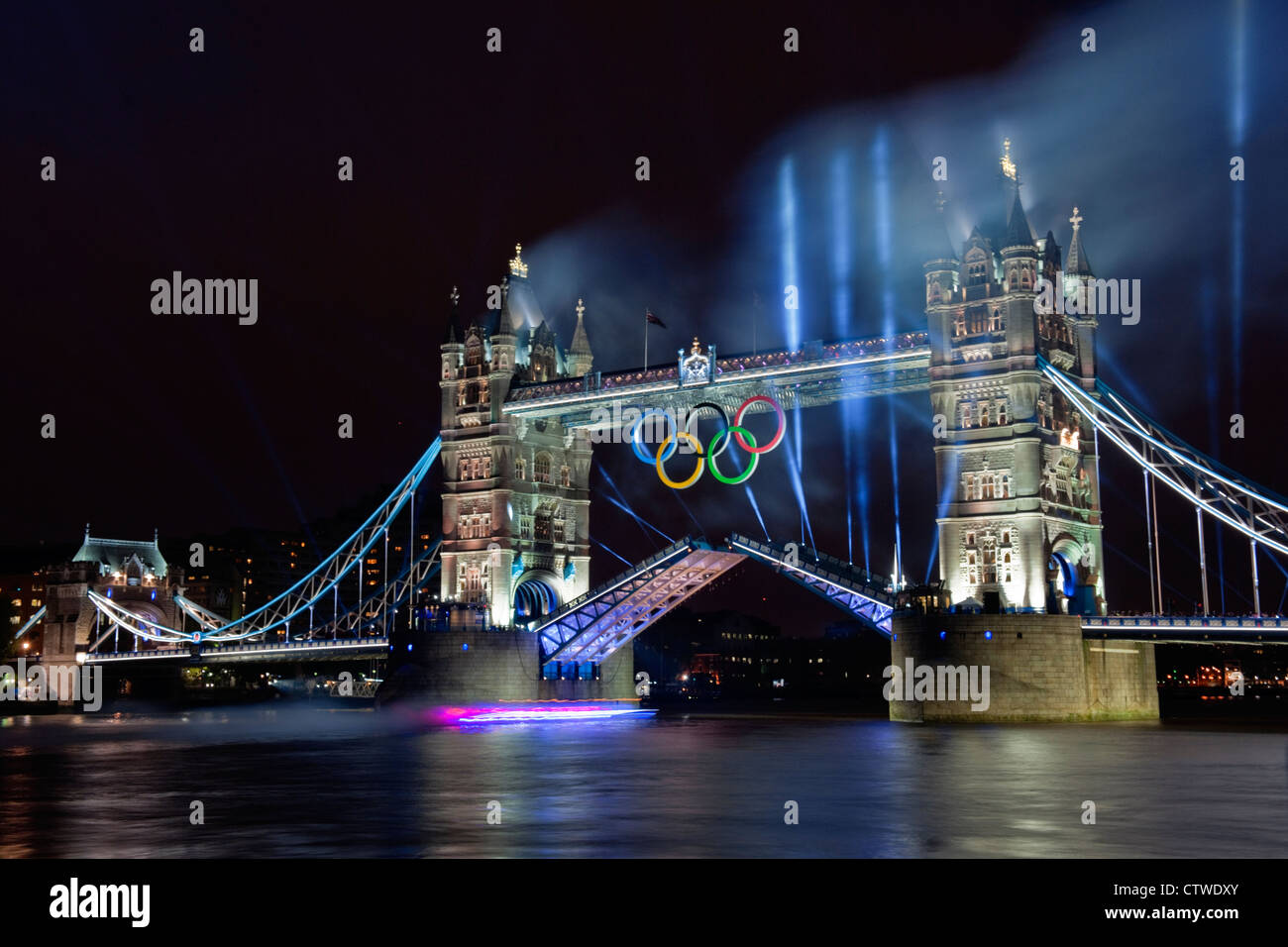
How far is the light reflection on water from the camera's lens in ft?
54.7

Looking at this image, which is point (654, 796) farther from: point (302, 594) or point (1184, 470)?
point (302, 594)

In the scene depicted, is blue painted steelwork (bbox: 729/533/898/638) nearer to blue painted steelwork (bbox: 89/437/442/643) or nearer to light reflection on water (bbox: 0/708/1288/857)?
light reflection on water (bbox: 0/708/1288/857)

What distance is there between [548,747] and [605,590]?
27.0 m

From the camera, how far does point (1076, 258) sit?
6003 cm

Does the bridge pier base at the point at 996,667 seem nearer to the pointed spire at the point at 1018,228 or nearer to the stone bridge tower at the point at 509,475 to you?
the pointed spire at the point at 1018,228

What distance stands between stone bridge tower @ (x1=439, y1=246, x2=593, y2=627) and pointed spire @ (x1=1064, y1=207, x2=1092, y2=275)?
2324cm

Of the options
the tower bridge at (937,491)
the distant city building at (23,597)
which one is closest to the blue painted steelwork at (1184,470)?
the tower bridge at (937,491)

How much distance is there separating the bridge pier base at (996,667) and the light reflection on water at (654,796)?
23.3 feet

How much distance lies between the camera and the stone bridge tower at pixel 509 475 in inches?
2761

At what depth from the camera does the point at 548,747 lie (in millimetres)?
38938
